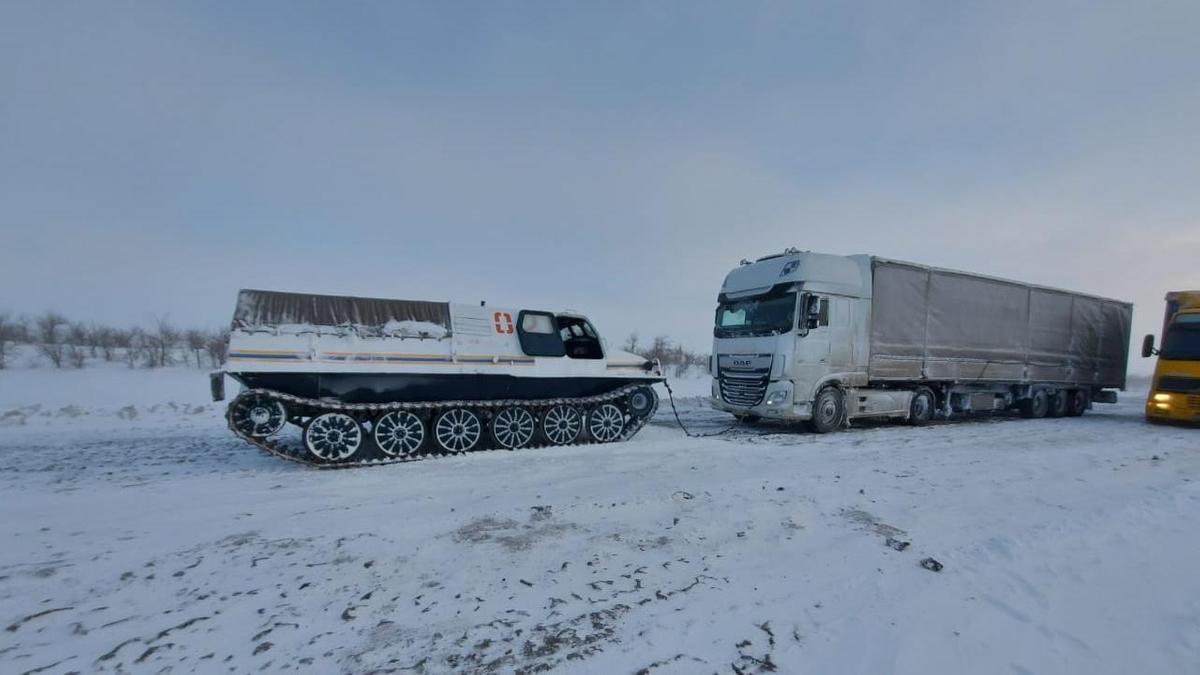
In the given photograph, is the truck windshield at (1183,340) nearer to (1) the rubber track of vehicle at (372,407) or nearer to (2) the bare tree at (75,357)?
(1) the rubber track of vehicle at (372,407)

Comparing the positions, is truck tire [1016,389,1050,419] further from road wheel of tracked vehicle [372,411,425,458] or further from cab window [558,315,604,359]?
road wheel of tracked vehicle [372,411,425,458]

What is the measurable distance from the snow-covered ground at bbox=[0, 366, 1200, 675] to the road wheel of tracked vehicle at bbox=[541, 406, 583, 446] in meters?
1.68

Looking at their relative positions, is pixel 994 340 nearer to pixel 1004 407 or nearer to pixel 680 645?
pixel 1004 407

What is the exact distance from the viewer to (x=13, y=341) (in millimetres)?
32031

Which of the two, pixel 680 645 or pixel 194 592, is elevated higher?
pixel 680 645

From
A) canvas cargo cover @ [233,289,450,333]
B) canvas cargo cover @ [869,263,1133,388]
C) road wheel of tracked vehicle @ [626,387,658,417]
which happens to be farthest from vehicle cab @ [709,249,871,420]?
canvas cargo cover @ [233,289,450,333]

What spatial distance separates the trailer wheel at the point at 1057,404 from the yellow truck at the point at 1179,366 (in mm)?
1963

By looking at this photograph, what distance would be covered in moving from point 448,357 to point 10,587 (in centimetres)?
541

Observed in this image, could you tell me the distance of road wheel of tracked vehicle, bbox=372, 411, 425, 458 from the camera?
826 cm

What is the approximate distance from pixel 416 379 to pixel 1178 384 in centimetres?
1845

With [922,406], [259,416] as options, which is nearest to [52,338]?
[259,416]

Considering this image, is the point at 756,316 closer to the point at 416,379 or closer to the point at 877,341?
the point at 877,341

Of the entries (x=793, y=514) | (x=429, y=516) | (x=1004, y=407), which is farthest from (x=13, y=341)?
(x=1004, y=407)

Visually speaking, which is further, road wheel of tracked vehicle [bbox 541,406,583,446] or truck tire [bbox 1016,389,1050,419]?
truck tire [bbox 1016,389,1050,419]
